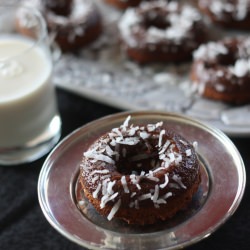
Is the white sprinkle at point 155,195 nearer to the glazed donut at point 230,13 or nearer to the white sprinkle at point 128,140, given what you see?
the white sprinkle at point 128,140

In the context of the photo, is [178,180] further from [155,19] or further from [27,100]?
[155,19]

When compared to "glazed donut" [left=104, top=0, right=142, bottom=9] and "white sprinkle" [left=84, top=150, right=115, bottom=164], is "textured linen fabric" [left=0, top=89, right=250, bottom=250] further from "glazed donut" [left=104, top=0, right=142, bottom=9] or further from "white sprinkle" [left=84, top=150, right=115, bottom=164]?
"glazed donut" [left=104, top=0, right=142, bottom=9]

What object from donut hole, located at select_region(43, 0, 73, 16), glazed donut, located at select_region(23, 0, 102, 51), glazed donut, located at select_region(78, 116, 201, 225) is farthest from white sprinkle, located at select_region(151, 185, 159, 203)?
donut hole, located at select_region(43, 0, 73, 16)

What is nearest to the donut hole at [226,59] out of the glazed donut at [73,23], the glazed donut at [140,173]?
the glazed donut at [73,23]

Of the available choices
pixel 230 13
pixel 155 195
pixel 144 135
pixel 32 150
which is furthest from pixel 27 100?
pixel 230 13

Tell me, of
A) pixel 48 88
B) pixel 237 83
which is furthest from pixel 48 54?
pixel 237 83
